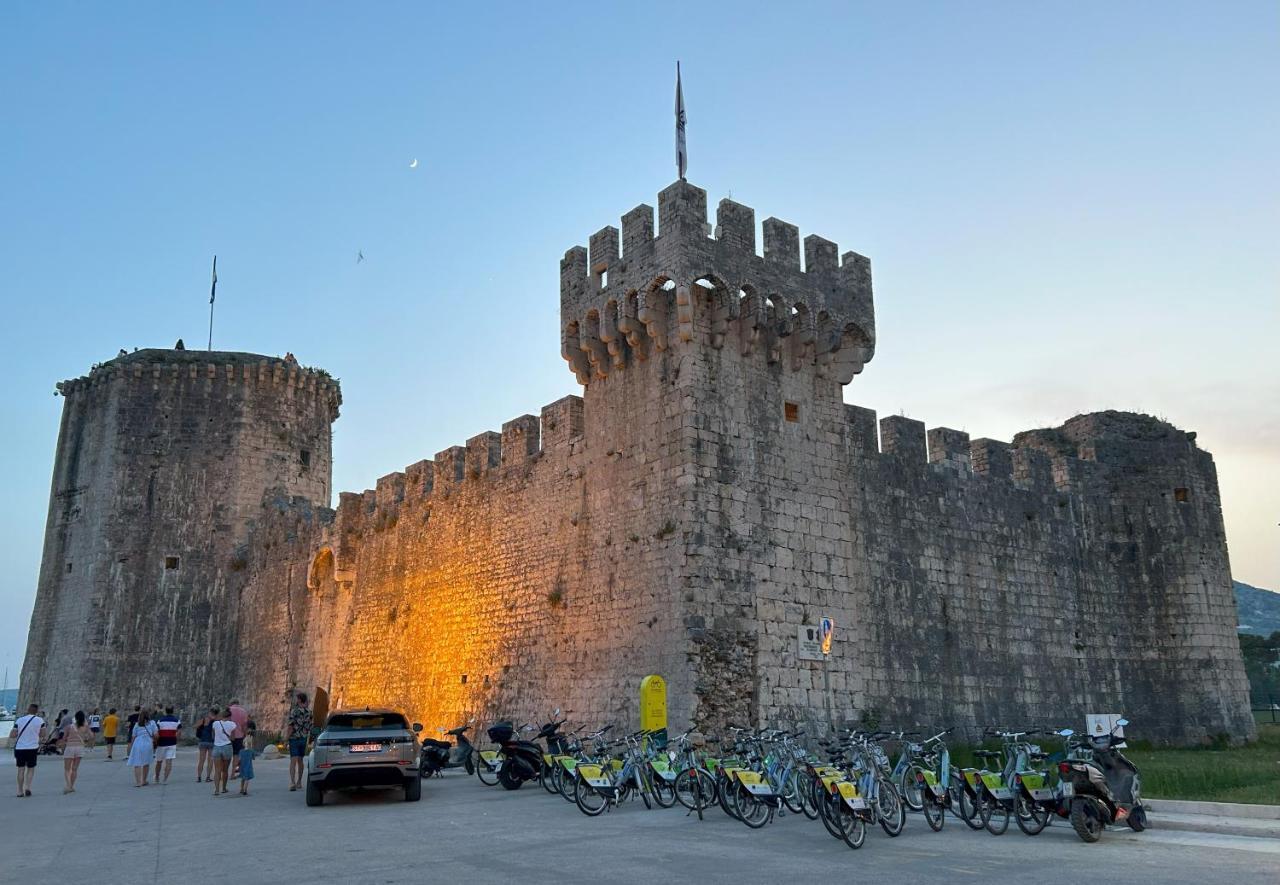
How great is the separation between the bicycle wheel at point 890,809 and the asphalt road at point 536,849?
0.11 metres

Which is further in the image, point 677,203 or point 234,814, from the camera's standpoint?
point 677,203

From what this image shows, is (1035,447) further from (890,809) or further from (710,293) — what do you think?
(890,809)

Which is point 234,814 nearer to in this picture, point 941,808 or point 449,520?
point 941,808

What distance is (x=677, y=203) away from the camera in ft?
54.3

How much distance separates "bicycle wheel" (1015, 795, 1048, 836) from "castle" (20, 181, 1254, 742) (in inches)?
221

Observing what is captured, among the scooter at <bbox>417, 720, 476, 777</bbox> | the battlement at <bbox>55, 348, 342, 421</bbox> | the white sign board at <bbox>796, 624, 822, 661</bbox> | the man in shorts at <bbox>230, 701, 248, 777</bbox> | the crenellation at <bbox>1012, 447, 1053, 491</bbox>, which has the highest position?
the battlement at <bbox>55, 348, 342, 421</bbox>

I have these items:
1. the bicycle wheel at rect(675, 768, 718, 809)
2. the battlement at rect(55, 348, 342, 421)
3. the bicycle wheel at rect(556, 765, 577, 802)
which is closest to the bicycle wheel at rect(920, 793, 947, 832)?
the bicycle wheel at rect(675, 768, 718, 809)

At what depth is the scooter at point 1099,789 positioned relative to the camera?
30.6 ft

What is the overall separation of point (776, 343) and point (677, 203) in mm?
2888

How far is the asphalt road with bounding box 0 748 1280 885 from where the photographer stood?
798 cm

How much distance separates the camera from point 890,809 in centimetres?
1012

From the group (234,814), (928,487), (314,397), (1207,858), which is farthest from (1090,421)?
(314,397)

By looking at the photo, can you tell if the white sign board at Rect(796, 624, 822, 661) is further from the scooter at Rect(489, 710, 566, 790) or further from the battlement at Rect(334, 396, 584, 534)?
the battlement at Rect(334, 396, 584, 534)

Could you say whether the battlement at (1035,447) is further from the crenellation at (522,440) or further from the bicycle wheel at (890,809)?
the bicycle wheel at (890,809)
